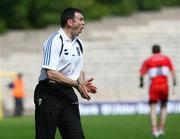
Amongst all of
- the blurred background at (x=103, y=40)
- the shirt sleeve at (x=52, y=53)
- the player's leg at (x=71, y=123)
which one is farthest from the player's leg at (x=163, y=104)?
the blurred background at (x=103, y=40)

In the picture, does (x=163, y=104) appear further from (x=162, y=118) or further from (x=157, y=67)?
(x=157, y=67)

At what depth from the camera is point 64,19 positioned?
419 inches

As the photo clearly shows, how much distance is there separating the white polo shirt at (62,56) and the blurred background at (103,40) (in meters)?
26.1

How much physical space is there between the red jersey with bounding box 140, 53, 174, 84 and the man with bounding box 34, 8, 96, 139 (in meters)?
9.94

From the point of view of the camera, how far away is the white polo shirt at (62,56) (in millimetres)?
10438

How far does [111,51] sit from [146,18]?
5655 mm

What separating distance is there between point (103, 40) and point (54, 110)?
36.3 meters

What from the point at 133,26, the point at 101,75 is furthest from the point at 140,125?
the point at 133,26

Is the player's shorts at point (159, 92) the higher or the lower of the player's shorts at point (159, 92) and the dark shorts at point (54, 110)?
the lower

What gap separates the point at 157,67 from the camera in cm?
2077

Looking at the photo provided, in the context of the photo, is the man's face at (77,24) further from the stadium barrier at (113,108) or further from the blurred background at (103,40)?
the blurred background at (103,40)

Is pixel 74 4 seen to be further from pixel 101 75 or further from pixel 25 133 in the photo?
pixel 25 133

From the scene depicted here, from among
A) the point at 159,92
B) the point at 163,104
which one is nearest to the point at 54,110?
the point at 163,104

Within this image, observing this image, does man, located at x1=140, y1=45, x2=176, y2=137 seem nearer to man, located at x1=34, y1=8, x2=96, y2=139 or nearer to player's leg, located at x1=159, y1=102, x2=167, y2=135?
player's leg, located at x1=159, y1=102, x2=167, y2=135
